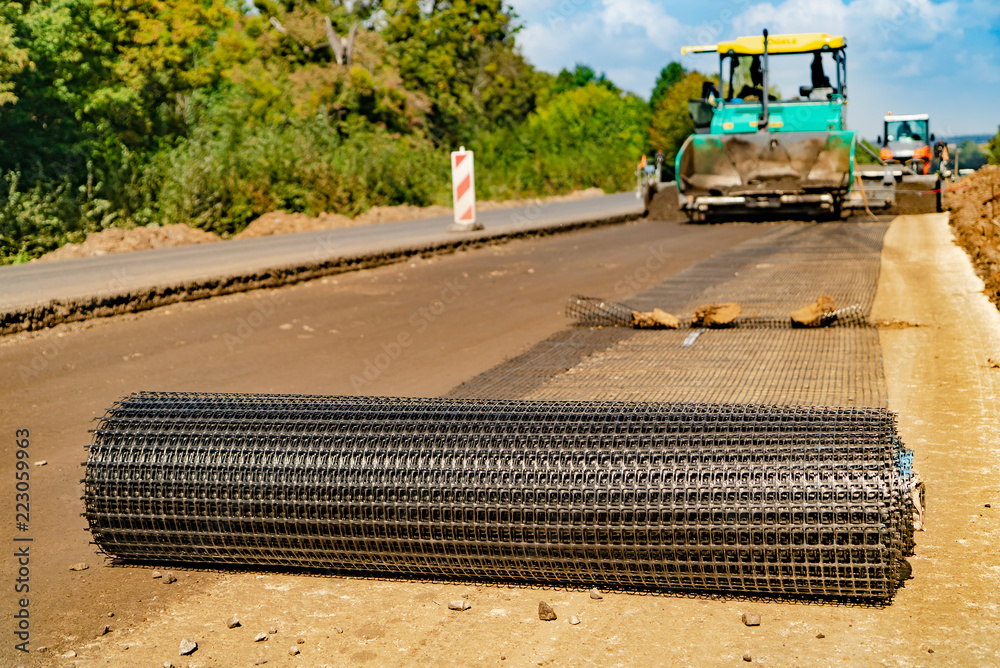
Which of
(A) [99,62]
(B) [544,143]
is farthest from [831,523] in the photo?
(B) [544,143]

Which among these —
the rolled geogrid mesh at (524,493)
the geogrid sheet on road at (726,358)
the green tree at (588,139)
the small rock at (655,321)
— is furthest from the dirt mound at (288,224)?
the rolled geogrid mesh at (524,493)

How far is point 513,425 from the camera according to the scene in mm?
4074

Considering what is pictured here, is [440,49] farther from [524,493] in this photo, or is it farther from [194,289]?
[524,493]

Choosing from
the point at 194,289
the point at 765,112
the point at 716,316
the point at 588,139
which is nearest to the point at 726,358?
the point at 716,316

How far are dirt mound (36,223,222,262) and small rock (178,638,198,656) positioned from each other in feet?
49.9

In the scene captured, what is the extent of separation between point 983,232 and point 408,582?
1365cm

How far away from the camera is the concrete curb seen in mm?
9586

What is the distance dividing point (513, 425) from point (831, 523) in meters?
1.28

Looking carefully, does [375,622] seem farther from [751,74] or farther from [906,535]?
[751,74]

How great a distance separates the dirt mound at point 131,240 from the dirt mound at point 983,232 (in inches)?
537

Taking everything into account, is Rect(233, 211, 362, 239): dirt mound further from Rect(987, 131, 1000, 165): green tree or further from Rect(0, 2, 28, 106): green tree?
Rect(987, 131, 1000, 165): green tree

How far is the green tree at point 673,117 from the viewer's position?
55.8 meters

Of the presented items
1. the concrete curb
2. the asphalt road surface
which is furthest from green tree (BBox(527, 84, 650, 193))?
the concrete curb

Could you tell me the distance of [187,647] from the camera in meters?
3.30
